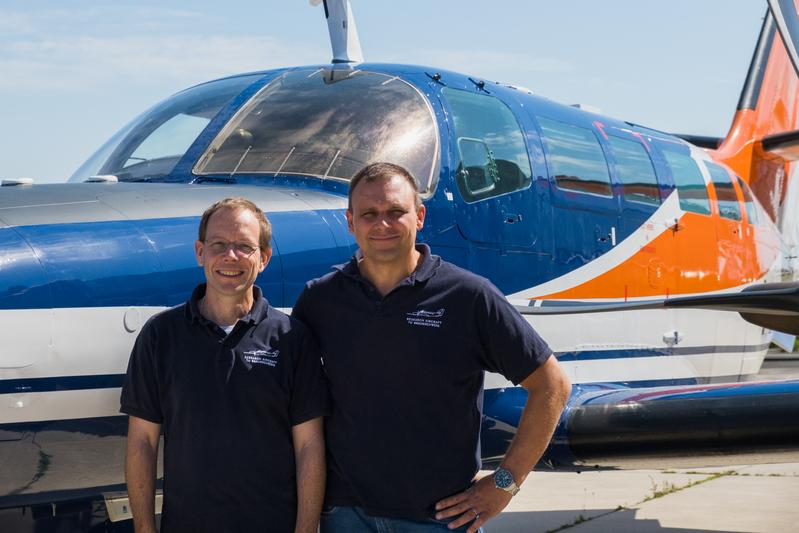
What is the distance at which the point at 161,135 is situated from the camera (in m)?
5.84

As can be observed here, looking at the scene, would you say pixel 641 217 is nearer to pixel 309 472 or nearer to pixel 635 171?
pixel 635 171

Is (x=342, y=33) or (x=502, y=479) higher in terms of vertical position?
(x=342, y=33)

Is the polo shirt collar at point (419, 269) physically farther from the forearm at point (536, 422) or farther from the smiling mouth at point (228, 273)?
the forearm at point (536, 422)

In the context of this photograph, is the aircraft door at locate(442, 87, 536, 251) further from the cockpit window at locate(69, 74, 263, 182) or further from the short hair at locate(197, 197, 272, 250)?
the short hair at locate(197, 197, 272, 250)

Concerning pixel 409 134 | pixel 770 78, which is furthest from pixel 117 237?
pixel 770 78

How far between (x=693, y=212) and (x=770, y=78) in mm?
3884

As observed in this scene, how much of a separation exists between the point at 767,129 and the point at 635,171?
150 inches

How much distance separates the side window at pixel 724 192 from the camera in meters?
8.09

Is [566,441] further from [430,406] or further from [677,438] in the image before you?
[430,406]

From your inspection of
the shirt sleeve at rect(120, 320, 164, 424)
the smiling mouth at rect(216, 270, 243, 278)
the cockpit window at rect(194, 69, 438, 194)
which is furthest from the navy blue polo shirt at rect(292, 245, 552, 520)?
the cockpit window at rect(194, 69, 438, 194)

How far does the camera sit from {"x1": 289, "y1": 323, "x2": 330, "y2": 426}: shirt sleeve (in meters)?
3.22

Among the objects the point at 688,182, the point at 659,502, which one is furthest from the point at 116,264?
the point at 659,502

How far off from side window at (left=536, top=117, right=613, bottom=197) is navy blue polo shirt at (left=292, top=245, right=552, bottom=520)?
10.5 feet

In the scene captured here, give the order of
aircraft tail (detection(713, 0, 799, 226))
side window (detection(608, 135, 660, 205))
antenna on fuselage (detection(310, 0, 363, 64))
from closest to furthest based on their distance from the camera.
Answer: antenna on fuselage (detection(310, 0, 363, 64)) < side window (detection(608, 135, 660, 205)) < aircraft tail (detection(713, 0, 799, 226))
